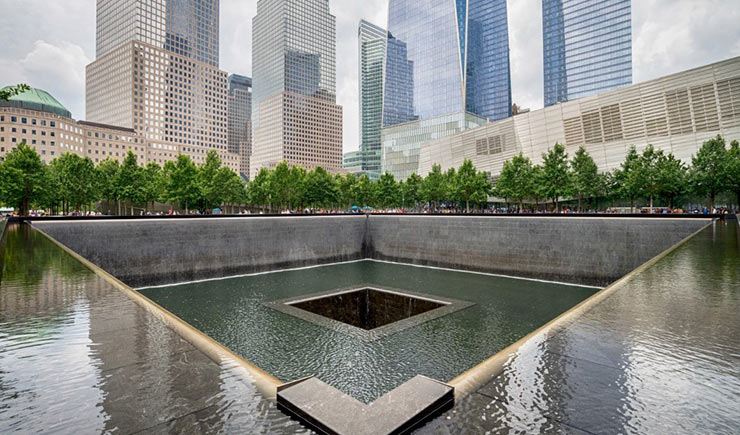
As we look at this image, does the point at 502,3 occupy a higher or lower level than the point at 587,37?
higher

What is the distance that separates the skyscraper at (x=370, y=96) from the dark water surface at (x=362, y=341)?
14876 cm

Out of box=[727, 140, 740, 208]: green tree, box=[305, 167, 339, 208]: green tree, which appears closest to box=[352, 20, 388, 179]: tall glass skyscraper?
box=[305, 167, 339, 208]: green tree

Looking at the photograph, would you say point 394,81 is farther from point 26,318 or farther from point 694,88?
point 26,318

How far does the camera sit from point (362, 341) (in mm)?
11711

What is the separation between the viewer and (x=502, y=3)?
137 meters

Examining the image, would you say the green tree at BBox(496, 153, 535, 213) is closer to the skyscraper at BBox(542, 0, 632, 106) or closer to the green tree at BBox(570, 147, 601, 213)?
the green tree at BBox(570, 147, 601, 213)

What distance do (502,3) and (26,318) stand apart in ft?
535

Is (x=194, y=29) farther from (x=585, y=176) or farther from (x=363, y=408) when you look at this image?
(x=363, y=408)

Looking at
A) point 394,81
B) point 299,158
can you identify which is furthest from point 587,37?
point 299,158

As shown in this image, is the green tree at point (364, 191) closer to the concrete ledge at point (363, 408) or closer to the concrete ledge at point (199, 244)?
the concrete ledge at point (199, 244)

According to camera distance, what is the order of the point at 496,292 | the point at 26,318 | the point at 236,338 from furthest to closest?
1. the point at 496,292
2. the point at 236,338
3. the point at 26,318

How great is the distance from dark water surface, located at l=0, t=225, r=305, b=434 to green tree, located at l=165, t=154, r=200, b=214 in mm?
50268

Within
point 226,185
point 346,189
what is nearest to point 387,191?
point 346,189

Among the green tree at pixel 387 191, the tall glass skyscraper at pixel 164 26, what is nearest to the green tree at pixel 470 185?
the green tree at pixel 387 191
